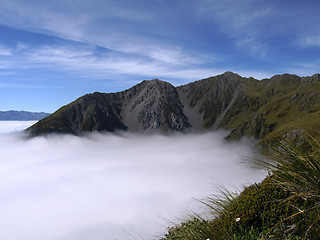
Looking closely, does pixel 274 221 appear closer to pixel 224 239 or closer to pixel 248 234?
pixel 248 234

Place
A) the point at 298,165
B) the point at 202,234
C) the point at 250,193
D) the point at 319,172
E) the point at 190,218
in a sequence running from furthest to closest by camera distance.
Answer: the point at 190,218 → the point at 250,193 → the point at 202,234 → the point at 298,165 → the point at 319,172

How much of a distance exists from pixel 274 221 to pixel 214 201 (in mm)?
1508

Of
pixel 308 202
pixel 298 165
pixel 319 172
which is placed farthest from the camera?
pixel 308 202

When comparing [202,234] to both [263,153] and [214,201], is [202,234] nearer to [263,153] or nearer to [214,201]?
[214,201]

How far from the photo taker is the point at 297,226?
405cm

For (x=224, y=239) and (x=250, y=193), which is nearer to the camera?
→ (x=224, y=239)

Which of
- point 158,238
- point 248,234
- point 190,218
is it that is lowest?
point 158,238

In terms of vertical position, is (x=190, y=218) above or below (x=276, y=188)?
below

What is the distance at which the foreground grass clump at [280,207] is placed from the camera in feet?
13.2

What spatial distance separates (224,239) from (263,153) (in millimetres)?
2602

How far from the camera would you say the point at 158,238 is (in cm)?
657

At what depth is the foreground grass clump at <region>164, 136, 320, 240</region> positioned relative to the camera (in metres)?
4.01

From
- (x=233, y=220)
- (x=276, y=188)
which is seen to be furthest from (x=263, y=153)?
(x=233, y=220)

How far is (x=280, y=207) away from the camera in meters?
4.71
